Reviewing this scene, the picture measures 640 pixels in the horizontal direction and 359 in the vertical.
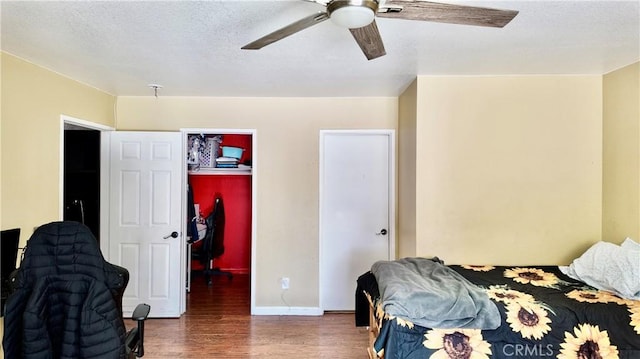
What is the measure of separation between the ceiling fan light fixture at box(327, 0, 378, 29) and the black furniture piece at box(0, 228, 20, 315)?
2.53 m

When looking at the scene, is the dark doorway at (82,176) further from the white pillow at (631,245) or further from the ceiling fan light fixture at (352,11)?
the white pillow at (631,245)

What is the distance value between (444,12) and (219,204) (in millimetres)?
4054

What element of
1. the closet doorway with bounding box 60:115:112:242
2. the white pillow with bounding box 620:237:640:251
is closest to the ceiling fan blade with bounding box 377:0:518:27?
the white pillow with bounding box 620:237:640:251

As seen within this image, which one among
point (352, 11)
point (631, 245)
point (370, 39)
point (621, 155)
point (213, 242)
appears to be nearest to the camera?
point (352, 11)

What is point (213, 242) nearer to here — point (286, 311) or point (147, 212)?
point (147, 212)

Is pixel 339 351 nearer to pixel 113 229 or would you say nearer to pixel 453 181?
pixel 453 181

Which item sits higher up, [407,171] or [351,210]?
[407,171]

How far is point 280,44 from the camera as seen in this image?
7.45 ft

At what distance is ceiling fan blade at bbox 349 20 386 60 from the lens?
1523 mm

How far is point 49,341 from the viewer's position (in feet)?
5.56

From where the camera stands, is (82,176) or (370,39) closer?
(370,39)

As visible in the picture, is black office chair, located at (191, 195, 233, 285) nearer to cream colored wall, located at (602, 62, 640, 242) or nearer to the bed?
the bed

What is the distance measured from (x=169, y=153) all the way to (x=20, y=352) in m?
2.21

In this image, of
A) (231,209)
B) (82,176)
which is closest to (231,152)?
(231,209)
